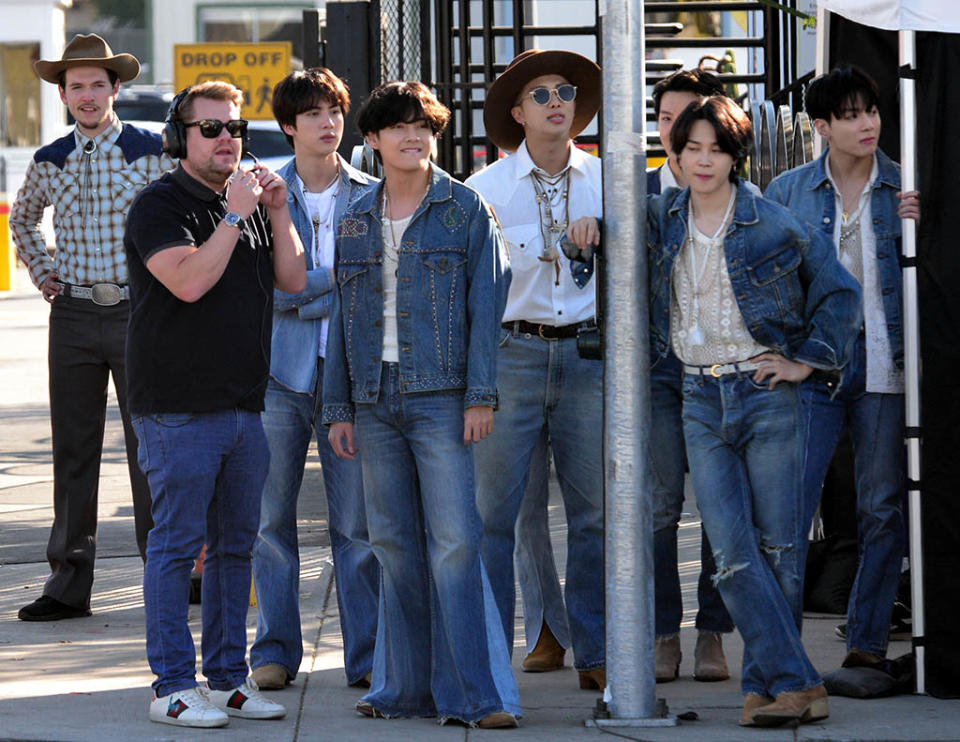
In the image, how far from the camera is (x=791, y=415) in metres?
5.20

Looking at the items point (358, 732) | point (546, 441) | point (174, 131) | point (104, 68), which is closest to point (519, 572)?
point (546, 441)

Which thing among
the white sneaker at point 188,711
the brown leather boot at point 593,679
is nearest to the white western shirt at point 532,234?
the brown leather boot at point 593,679

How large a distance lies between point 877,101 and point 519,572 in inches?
80.8

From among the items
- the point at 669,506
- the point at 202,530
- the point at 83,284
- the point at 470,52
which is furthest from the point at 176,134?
the point at 470,52

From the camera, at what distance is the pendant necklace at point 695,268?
17.2 ft

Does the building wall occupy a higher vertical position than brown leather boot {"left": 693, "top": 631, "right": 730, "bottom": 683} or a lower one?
higher

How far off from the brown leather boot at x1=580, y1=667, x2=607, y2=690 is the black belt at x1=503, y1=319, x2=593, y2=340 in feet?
3.66

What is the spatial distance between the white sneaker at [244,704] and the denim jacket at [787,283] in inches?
69.9

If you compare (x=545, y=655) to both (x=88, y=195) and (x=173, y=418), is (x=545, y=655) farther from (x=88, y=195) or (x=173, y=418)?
(x=88, y=195)

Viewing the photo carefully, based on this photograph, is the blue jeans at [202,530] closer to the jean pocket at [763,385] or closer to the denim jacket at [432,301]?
the denim jacket at [432,301]

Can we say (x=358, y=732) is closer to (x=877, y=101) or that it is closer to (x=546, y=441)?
(x=546, y=441)

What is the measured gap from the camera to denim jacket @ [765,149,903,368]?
572 centimetres

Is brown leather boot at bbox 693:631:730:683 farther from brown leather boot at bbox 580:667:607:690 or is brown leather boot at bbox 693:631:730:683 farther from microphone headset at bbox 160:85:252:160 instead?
microphone headset at bbox 160:85:252:160

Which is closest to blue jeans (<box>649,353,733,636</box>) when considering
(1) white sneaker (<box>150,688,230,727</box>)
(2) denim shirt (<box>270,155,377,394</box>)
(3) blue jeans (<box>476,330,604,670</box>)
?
(3) blue jeans (<box>476,330,604,670</box>)
